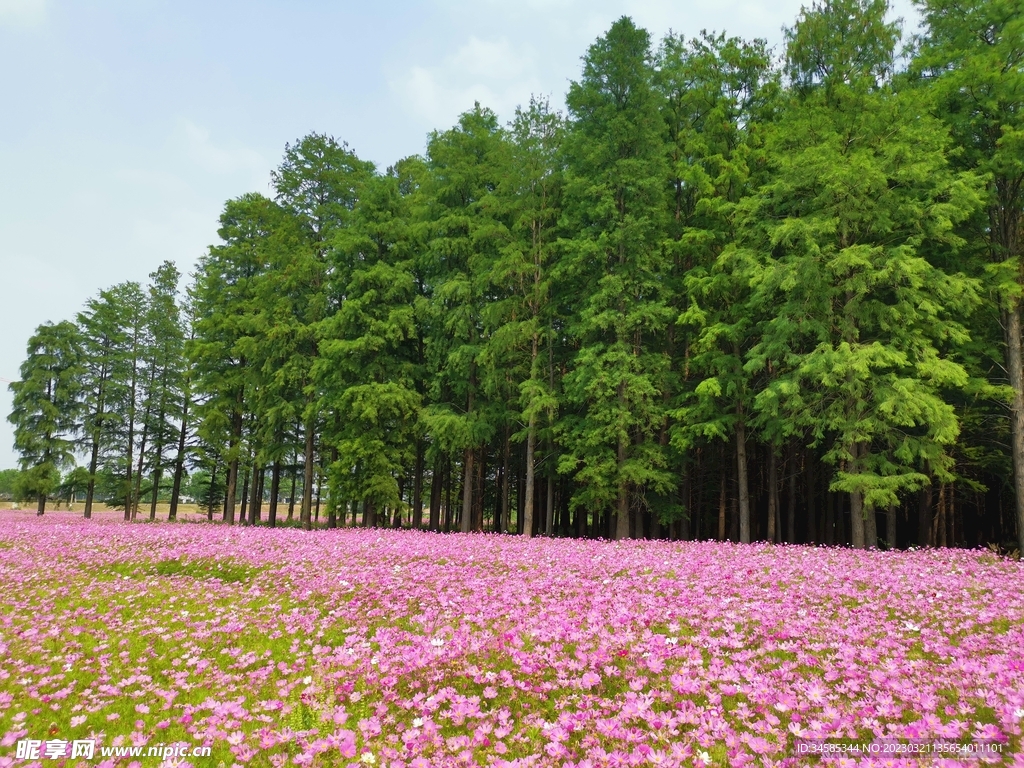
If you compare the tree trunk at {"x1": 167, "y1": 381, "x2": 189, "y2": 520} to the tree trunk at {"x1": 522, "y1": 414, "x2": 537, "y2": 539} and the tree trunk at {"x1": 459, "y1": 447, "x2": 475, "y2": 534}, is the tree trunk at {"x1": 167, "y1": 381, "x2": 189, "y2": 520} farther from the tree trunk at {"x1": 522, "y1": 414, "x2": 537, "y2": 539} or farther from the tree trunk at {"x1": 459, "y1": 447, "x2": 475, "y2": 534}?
the tree trunk at {"x1": 522, "y1": 414, "x2": 537, "y2": 539}

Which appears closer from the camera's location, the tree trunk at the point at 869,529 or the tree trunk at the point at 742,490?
the tree trunk at the point at 869,529

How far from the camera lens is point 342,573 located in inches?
388

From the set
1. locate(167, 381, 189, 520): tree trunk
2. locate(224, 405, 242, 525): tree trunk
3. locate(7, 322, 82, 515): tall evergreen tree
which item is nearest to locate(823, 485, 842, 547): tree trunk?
locate(224, 405, 242, 525): tree trunk

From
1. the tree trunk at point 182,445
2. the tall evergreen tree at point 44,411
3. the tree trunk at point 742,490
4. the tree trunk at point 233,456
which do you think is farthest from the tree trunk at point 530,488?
the tall evergreen tree at point 44,411

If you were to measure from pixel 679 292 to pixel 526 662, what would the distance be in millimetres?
17125

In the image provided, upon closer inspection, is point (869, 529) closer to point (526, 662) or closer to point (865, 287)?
point (865, 287)

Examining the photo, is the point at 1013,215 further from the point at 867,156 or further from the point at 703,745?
the point at 703,745

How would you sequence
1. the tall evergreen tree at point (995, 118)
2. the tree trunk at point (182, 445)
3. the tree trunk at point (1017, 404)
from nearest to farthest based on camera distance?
the tree trunk at point (1017, 404)
the tall evergreen tree at point (995, 118)
the tree trunk at point (182, 445)

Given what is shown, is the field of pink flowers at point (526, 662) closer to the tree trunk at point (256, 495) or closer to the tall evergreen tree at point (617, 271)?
the tall evergreen tree at point (617, 271)

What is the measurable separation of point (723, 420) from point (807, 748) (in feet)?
48.7

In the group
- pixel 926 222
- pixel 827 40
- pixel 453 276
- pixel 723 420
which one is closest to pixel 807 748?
pixel 723 420

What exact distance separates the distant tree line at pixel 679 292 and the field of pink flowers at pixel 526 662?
7.75 metres

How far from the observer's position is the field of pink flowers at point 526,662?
3.85 metres

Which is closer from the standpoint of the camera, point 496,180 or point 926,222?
point 926,222
